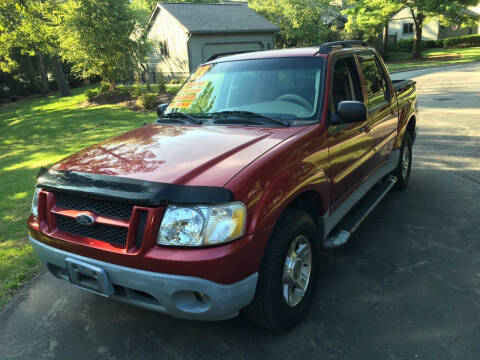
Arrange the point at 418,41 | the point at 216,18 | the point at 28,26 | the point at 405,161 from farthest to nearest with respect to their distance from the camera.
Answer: the point at 418,41 → the point at 216,18 → the point at 28,26 → the point at 405,161

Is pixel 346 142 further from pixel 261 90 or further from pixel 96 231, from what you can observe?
pixel 96 231

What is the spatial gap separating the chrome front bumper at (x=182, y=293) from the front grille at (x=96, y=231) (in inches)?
5.9

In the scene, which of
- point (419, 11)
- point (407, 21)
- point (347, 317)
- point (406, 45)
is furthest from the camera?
point (407, 21)

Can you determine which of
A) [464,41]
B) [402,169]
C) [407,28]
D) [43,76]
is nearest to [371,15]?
[464,41]

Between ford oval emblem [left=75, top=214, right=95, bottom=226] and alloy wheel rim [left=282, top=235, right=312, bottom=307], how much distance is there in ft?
Answer: 4.18

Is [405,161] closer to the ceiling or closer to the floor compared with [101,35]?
closer to the floor

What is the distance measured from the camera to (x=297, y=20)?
34906 mm

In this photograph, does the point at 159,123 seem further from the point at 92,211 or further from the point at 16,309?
the point at 16,309

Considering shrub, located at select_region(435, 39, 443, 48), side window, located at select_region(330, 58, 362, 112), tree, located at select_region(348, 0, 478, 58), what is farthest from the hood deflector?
shrub, located at select_region(435, 39, 443, 48)

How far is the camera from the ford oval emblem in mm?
2436

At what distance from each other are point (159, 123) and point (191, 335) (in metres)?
1.97

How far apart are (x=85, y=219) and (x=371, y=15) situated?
36038 millimetres

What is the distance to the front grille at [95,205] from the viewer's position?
2375mm

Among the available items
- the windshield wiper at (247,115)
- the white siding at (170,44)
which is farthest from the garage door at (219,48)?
the windshield wiper at (247,115)
